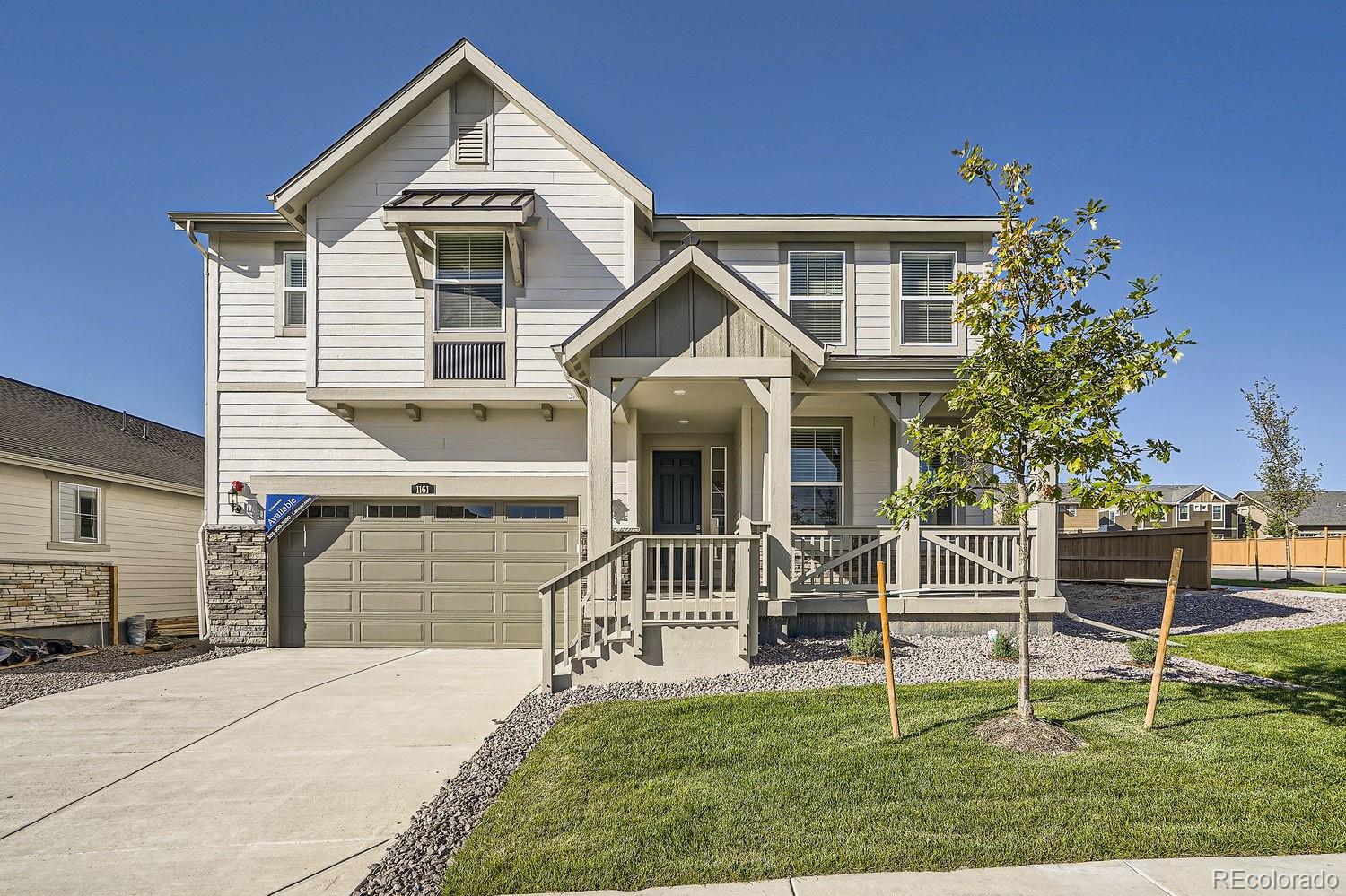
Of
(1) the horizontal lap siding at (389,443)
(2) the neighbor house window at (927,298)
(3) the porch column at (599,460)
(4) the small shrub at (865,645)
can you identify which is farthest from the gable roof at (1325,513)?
(3) the porch column at (599,460)

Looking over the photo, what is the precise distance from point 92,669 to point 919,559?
11231 millimetres

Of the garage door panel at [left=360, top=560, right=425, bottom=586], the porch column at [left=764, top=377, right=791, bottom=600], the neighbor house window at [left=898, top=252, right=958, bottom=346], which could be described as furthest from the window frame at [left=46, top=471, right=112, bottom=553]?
the neighbor house window at [left=898, top=252, right=958, bottom=346]

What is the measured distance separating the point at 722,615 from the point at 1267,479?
18907 mm

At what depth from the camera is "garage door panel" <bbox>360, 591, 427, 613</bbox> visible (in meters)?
11.8

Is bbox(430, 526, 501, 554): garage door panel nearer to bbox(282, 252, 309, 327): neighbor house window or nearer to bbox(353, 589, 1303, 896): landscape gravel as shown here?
bbox(282, 252, 309, 327): neighbor house window

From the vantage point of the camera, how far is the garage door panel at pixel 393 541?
11.8m

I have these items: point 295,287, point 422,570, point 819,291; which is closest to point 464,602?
point 422,570

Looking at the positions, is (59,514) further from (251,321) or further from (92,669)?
(251,321)

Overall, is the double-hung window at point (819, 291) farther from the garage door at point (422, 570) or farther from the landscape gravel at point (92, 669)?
the landscape gravel at point (92, 669)

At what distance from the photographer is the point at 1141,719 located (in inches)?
241

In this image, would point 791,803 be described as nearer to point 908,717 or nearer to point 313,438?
point 908,717

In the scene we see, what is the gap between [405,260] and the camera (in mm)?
11734

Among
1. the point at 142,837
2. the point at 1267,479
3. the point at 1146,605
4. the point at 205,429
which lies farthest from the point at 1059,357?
the point at 1267,479

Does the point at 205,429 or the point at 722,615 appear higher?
the point at 205,429
